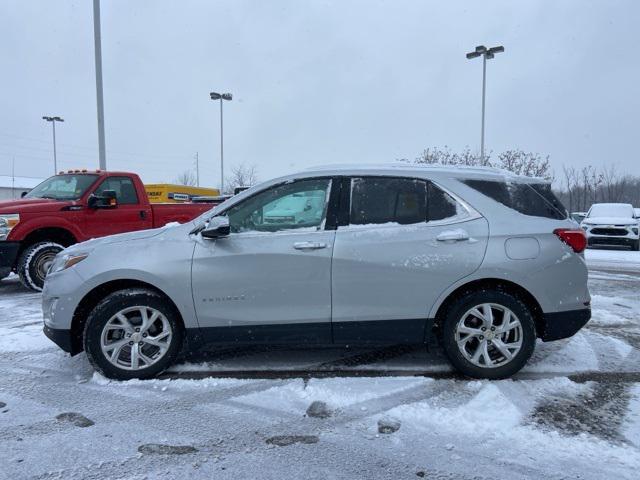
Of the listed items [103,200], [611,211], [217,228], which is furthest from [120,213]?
[611,211]

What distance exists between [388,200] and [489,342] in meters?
1.41

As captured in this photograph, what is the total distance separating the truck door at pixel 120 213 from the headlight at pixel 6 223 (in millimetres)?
1031

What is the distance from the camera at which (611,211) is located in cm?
1803

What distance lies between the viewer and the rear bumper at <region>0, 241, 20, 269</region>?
7660 mm

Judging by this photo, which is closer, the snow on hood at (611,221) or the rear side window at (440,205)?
the rear side window at (440,205)

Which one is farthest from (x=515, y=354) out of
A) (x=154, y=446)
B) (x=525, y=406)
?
(x=154, y=446)

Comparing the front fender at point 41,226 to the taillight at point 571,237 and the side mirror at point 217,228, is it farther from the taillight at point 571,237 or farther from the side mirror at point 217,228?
the taillight at point 571,237

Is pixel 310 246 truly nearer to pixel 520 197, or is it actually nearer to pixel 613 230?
pixel 520 197

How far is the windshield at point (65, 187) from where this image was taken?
852 centimetres

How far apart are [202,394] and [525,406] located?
2.41 meters

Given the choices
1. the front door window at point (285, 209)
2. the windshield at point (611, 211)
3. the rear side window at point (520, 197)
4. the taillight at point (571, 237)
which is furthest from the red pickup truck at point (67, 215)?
the windshield at point (611, 211)

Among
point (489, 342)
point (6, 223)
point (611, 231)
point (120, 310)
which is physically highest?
point (6, 223)

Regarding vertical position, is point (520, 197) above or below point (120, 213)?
above

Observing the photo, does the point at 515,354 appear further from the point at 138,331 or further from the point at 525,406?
the point at 138,331
